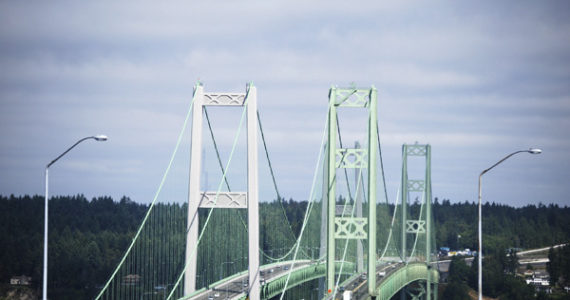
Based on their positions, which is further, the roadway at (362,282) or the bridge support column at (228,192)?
the bridge support column at (228,192)

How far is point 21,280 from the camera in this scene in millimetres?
128750

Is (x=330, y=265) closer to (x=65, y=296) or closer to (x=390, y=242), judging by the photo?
(x=390, y=242)

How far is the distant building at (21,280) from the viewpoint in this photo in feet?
416

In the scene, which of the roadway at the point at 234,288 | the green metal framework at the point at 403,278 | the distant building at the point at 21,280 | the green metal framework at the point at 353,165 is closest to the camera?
the green metal framework at the point at 353,165

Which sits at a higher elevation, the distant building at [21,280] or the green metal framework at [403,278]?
the green metal framework at [403,278]

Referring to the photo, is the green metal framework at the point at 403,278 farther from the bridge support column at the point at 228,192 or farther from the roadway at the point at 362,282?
the bridge support column at the point at 228,192

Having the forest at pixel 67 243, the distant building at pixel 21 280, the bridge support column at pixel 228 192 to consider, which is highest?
the bridge support column at pixel 228 192

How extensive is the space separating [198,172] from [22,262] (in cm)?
8543

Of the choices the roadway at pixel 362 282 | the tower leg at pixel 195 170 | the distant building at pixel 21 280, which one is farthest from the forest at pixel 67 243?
the tower leg at pixel 195 170

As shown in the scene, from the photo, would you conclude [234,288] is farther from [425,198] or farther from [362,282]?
[425,198]

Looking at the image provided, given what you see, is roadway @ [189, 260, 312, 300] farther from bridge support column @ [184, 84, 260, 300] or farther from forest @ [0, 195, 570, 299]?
forest @ [0, 195, 570, 299]

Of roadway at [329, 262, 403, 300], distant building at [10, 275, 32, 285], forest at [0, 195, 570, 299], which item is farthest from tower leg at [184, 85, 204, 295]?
distant building at [10, 275, 32, 285]

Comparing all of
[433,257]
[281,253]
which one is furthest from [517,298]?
[281,253]

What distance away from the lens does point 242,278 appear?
71000 millimetres
